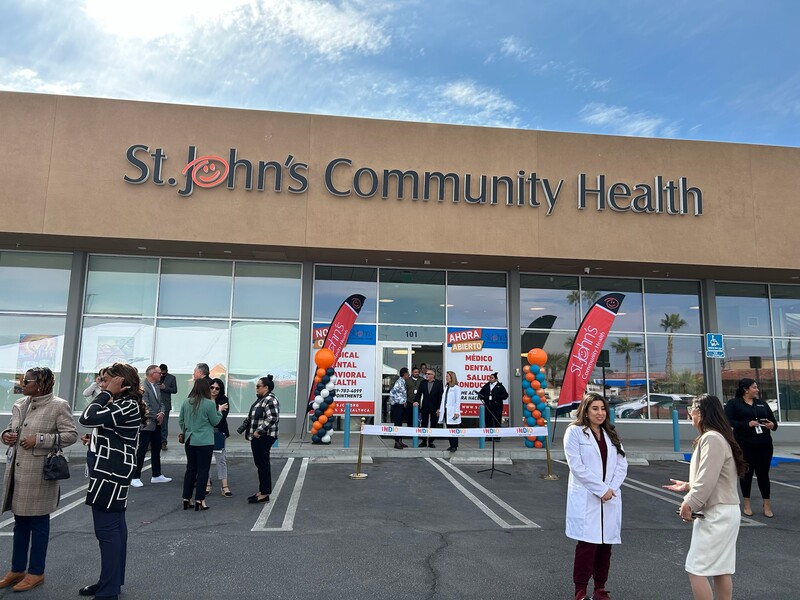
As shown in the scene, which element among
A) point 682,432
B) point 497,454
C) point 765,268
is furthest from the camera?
point 682,432

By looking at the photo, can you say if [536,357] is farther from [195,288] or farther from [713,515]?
[713,515]

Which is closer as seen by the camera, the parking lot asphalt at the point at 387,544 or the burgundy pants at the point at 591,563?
the burgundy pants at the point at 591,563

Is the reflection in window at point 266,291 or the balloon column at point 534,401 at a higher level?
the reflection in window at point 266,291

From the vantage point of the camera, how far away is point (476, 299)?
16094 millimetres

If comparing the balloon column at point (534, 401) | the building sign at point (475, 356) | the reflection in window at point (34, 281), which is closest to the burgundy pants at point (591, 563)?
the balloon column at point (534, 401)

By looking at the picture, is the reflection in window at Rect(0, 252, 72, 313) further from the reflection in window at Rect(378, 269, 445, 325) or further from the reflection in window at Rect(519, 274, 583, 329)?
the reflection in window at Rect(519, 274, 583, 329)

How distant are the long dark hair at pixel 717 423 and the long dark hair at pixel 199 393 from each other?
220 inches

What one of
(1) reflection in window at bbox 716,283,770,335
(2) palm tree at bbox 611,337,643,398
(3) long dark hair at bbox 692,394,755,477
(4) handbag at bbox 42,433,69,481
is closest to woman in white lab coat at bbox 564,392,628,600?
(3) long dark hair at bbox 692,394,755,477

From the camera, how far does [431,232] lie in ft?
46.5

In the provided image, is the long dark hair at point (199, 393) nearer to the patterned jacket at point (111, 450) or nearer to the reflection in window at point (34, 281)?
the patterned jacket at point (111, 450)

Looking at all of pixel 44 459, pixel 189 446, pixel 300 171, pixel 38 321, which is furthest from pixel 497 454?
pixel 38 321

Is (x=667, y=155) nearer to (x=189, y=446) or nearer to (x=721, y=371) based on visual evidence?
(x=721, y=371)

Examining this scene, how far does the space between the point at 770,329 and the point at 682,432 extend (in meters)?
4.46

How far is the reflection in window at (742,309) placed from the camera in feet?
55.6
